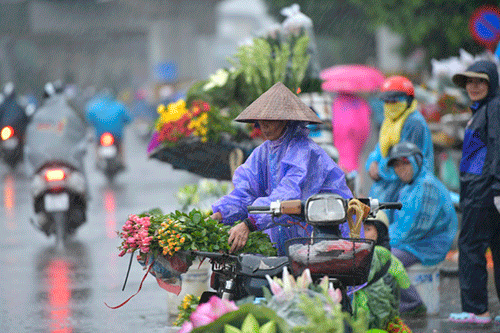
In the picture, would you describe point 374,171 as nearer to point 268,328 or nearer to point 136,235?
point 136,235

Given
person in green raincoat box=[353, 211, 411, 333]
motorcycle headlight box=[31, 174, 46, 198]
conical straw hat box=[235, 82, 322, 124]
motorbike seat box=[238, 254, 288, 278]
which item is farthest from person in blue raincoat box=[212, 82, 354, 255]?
motorcycle headlight box=[31, 174, 46, 198]

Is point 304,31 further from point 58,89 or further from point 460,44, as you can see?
point 460,44

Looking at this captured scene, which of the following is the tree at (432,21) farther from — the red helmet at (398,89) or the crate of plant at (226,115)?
the crate of plant at (226,115)

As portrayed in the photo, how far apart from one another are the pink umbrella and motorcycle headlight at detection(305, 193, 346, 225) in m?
7.49

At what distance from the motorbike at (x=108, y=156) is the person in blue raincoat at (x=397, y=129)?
37.7 ft

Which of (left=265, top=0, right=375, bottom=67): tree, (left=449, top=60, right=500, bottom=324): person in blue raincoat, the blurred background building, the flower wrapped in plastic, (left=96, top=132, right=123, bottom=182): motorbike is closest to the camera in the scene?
the flower wrapped in plastic

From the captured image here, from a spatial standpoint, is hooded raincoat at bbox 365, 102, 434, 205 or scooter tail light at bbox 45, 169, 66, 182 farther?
scooter tail light at bbox 45, 169, 66, 182

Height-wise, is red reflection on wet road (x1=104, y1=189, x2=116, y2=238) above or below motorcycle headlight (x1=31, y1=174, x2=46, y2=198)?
below

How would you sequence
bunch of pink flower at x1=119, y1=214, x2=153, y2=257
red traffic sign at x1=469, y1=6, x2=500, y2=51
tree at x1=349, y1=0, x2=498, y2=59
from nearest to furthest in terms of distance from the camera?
bunch of pink flower at x1=119, y1=214, x2=153, y2=257, red traffic sign at x1=469, y1=6, x2=500, y2=51, tree at x1=349, y1=0, x2=498, y2=59

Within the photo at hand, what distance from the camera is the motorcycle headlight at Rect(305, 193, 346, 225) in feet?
13.3

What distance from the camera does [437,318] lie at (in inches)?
271

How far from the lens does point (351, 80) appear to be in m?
11.9

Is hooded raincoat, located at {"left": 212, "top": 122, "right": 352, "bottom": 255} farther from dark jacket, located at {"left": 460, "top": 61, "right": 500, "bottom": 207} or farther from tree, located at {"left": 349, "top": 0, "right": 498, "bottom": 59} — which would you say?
tree, located at {"left": 349, "top": 0, "right": 498, "bottom": 59}

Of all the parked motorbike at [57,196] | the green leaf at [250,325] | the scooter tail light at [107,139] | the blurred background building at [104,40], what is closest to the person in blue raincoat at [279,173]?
the green leaf at [250,325]
